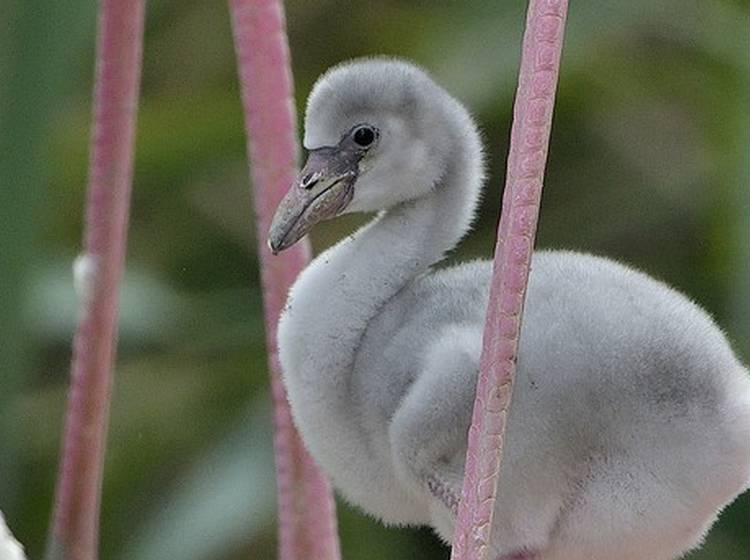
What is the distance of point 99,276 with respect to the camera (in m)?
1.21

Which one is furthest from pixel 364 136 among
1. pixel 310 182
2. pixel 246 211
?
pixel 246 211

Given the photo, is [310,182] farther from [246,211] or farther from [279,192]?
[246,211]

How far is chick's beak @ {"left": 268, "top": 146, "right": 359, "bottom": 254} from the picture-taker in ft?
3.24

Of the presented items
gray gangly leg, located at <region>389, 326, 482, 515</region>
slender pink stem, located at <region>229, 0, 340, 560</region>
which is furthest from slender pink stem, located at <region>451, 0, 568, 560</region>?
slender pink stem, located at <region>229, 0, 340, 560</region>

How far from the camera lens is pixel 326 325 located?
39.8 inches

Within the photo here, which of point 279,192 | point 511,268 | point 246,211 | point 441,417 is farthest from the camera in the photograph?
point 246,211

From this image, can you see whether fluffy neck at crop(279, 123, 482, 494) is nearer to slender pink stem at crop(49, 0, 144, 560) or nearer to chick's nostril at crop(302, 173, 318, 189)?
chick's nostril at crop(302, 173, 318, 189)

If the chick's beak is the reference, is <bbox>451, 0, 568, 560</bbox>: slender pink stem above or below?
below

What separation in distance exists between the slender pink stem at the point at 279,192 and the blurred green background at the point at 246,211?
0.68 metres

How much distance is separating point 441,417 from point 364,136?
16 cm

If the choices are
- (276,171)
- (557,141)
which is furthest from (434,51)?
(276,171)

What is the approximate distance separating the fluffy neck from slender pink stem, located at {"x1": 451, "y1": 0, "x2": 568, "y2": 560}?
0.19 m

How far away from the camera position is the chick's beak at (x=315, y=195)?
3.24ft

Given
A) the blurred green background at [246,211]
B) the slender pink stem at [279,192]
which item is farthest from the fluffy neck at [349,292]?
the blurred green background at [246,211]
